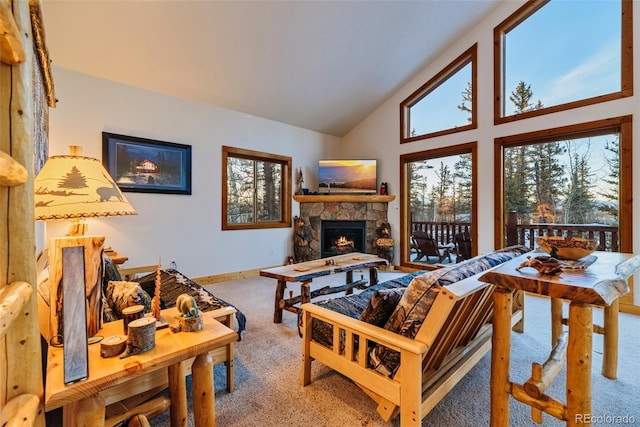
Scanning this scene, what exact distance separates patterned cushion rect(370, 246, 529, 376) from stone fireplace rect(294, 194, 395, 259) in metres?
3.79

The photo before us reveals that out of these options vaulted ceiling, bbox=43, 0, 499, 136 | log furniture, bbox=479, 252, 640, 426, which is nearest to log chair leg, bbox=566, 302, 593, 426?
log furniture, bbox=479, 252, 640, 426

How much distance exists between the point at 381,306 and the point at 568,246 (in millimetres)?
944

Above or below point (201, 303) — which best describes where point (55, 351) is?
above

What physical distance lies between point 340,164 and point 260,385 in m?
4.15

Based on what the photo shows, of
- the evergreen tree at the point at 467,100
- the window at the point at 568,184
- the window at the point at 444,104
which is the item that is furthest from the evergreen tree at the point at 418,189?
the window at the point at 568,184

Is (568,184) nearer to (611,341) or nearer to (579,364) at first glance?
(611,341)

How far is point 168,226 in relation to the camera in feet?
12.7

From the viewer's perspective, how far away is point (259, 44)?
137 inches

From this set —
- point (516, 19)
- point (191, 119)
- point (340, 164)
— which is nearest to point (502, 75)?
point (516, 19)

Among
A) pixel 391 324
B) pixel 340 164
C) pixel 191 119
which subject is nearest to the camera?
pixel 391 324

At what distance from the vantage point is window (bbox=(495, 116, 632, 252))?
3154 mm

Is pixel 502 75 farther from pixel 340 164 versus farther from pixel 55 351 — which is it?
pixel 55 351

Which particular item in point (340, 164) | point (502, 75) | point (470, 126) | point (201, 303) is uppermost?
point (502, 75)
